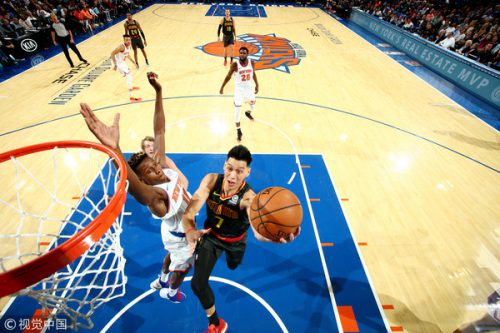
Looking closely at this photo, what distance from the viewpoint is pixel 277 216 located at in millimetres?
2510

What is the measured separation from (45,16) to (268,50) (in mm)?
10987

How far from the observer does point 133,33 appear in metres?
9.72

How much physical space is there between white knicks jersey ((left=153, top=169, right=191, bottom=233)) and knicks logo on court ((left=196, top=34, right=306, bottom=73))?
351 inches

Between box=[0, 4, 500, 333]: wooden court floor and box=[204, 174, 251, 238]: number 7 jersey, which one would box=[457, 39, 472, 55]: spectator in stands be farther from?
box=[204, 174, 251, 238]: number 7 jersey

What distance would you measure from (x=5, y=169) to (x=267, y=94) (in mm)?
→ 7049

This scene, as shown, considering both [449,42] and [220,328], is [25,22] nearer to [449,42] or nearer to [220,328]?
[220,328]

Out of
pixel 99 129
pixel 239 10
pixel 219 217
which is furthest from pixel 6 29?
pixel 239 10

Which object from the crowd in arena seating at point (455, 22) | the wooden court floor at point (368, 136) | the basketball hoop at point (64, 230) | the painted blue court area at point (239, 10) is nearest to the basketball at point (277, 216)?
the basketball hoop at point (64, 230)

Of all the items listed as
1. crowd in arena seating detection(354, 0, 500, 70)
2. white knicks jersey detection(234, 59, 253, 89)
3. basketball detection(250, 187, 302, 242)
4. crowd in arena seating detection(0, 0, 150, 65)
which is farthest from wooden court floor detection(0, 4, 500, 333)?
crowd in arena seating detection(354, 0, 500, 70)

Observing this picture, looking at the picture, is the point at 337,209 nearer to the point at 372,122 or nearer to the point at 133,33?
the point at 372,122

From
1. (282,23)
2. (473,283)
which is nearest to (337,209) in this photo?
(473,283)

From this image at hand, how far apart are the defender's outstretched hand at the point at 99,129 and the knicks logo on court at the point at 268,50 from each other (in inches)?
368

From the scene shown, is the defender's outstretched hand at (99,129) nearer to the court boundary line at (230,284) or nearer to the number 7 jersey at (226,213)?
the number 7 jersey at (226,213)

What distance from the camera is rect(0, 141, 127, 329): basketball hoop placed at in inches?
69.6
